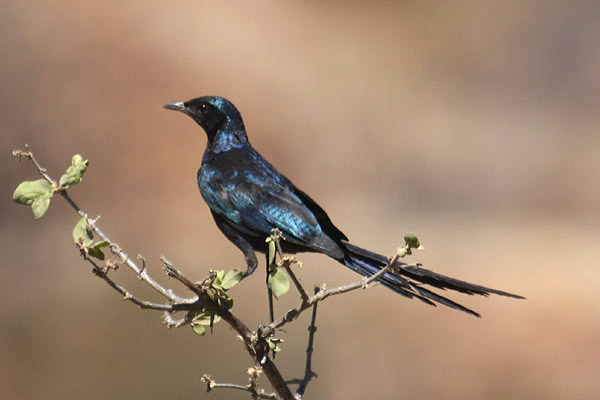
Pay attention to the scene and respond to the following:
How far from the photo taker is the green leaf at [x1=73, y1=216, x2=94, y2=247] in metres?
2.24

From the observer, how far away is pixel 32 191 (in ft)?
7.43

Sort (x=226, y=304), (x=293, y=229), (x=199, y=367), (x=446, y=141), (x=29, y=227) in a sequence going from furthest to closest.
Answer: (x=446, y=141)
(x=29, y=227)
(x=199, y=367)
(x=293, y=229)
(x=226, y=304)

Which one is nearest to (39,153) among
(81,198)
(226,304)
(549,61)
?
(81,198)

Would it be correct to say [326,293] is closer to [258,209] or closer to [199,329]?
[199,329]

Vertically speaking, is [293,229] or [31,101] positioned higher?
[31,101]

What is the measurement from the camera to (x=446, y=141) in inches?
416

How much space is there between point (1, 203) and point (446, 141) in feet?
17.6

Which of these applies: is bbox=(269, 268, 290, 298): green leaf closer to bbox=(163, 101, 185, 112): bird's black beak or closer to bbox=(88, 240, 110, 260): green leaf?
bbox=(88, 240, 110, 260): green leaf

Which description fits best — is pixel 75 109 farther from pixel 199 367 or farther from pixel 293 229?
pixel 293 229

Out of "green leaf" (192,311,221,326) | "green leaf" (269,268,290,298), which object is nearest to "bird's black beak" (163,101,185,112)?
"green leaf" (192,311,221,326)

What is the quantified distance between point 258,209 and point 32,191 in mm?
1199

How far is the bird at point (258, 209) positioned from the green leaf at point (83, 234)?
859 millimetres

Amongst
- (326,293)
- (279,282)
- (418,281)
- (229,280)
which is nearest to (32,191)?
(229,280)

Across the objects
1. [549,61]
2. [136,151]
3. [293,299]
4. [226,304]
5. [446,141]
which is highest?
[549,61]
